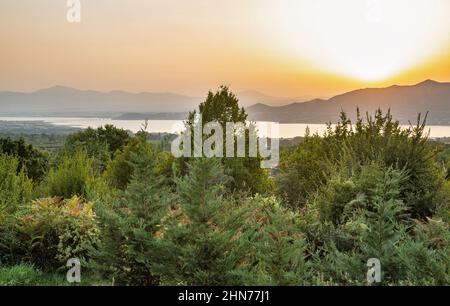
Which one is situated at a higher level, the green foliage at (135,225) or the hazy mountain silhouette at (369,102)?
the hazy mountain silhouette at (369,102)

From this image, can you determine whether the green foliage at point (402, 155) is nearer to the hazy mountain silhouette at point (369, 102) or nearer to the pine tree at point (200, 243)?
the hazy mountain silhouette at point (369, 102)

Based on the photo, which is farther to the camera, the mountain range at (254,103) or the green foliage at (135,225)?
the mountain range at (254,103)

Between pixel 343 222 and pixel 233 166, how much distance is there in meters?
10.9

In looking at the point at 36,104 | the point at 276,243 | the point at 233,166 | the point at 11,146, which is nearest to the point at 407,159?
the point at 276,243

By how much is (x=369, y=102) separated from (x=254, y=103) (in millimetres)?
6113

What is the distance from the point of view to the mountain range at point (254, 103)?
54.9ft

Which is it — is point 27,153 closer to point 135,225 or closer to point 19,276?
point 19,276

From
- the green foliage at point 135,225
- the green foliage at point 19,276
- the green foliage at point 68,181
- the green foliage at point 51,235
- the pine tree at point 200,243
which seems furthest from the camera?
the green foliage at point 68,181

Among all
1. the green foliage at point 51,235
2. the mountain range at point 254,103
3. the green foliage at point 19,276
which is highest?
the mountain range at point 254,103

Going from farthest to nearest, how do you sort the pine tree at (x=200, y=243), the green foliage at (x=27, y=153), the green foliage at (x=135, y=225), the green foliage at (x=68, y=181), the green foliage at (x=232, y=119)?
the green foliage at (x=27, y=153) < the green foliage at (x=232, y=119) < the green foliage at (x=68, y=181) < the green foliage at (x=135, y=225) < the pine tree at (x=200, y=243)

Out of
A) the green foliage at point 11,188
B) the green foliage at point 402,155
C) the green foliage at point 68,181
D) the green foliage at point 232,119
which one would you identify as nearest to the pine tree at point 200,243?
the green foliage at point 402,155

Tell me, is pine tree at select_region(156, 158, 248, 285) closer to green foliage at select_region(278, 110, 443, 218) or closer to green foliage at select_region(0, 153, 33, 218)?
green foliage at select_region(278, 110, 443, 218)

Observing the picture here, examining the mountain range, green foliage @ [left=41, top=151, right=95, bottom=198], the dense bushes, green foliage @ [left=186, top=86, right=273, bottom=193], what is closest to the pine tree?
the dense bushes

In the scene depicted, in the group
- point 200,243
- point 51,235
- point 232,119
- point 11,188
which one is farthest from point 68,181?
point 232,119
